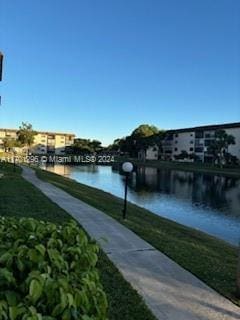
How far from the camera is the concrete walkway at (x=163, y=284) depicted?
20.4 ft

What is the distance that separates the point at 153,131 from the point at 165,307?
133 m

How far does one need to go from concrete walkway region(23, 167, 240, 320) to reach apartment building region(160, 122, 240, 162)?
364ft

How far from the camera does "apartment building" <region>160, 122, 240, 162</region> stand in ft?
409

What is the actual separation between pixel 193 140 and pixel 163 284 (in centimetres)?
13377

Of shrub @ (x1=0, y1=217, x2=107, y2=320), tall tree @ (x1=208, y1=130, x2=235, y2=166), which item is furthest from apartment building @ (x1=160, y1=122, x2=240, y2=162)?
shrub @ (x1=0, y1=217, x2=107, y2=320)

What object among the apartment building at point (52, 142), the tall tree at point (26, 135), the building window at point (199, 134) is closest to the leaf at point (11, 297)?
the tall tree at point (26, 135)

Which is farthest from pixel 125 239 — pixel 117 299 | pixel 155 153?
pixel 155 153

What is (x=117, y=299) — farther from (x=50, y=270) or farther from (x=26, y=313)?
(x=26, y=313)

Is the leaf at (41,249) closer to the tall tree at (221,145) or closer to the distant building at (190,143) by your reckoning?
the tall tree at (221,145)

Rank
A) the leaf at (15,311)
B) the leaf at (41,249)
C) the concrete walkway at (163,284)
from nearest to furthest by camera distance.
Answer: the leaf at (15,311) → the leaf at (41,249) → the concrete walkway at (163,284)

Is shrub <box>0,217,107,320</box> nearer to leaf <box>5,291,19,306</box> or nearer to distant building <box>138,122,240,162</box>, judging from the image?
leaf <box>5,291,19,306</box>

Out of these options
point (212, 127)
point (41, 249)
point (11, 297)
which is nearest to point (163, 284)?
point (41, 249)

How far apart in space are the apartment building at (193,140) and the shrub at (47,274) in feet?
385

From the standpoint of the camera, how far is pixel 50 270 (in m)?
2.62
